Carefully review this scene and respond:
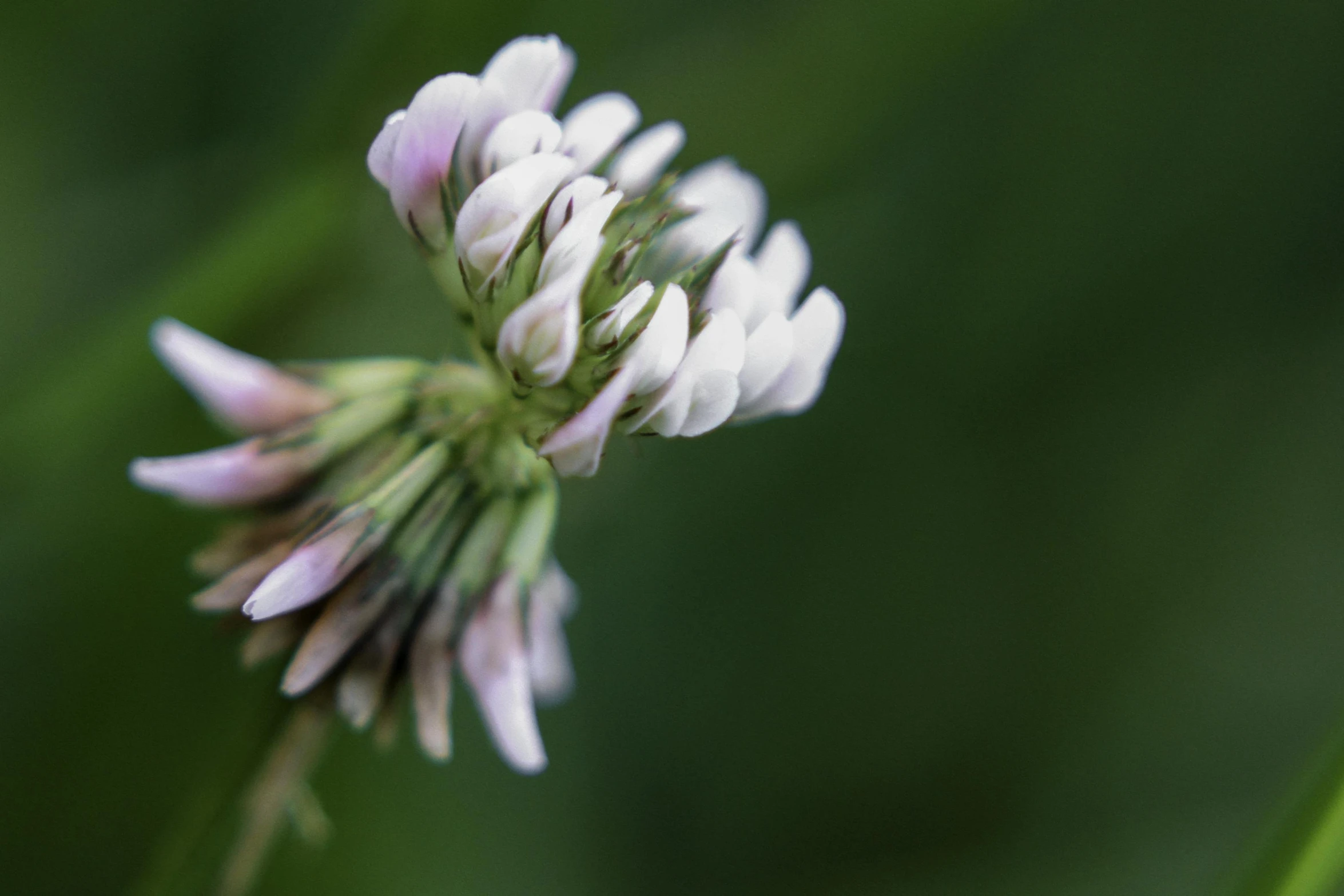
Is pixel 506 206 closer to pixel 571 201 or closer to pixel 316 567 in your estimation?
pixel 571 201

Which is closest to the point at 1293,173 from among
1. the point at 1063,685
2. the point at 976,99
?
the point at 976,99

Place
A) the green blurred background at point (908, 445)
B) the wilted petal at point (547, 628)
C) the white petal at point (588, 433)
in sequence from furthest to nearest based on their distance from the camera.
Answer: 1. the green blurred background at point (908, 445)
2. the wilted petal at point (547, 628)
3. the white petal at point (588, 433)

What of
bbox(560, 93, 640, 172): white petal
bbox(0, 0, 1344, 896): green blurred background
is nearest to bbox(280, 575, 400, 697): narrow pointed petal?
bbox(560, 93, 640, 172): white petal

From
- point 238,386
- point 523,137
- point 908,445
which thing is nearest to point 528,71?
point 523,137

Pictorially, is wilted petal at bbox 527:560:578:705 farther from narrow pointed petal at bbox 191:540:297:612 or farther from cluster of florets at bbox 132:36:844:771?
narrow pointed petal at bbox 191:540:297:612

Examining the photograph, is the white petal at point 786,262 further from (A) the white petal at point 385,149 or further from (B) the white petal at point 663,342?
(A) the white petal at point 385,149

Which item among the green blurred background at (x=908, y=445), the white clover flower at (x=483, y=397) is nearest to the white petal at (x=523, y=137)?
the white clover flower at (x=483, y=397)

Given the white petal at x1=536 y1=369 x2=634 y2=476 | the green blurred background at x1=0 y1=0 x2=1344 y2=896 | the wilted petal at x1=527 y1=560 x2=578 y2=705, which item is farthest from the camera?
the green blurred background at x1=0 y1=0 x2=1344 y2=896
